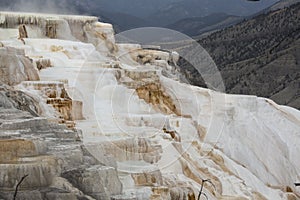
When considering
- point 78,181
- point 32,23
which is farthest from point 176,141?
point 32,23

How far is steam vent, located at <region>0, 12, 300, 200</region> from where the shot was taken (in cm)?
1312

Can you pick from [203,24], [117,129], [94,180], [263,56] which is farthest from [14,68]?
[203,24]

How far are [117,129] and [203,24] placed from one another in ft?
529

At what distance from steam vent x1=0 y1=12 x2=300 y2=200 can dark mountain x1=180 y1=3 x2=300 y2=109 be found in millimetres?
26466

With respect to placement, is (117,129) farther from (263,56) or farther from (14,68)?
(263,56)

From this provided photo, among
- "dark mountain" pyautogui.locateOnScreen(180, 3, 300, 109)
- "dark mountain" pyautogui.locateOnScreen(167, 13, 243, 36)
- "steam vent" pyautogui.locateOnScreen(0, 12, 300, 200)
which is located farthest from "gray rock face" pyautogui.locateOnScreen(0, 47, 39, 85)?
"dark mountain" pyautogui.locateOnScreen(167, 13, 243, 36)

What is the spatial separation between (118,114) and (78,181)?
25.1 ft

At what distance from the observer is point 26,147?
13.1m

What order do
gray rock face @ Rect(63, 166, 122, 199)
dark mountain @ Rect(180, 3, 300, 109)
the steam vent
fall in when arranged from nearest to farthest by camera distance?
gray rock face @ Rect(63, 166, 122, 199) → the steam vent → dark mountain @ Rect(180, 3, 300, 109)

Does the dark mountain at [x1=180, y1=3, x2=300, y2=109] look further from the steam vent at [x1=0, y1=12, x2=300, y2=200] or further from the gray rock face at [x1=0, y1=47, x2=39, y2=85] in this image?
the gray rock face at [x1=0, y1=47, x2=39, y2=85]

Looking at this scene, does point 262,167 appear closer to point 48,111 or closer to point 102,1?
point 48,111

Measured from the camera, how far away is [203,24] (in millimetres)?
178000

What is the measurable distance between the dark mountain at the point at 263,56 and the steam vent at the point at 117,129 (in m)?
26.5

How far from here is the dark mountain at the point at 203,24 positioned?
16625 cm
